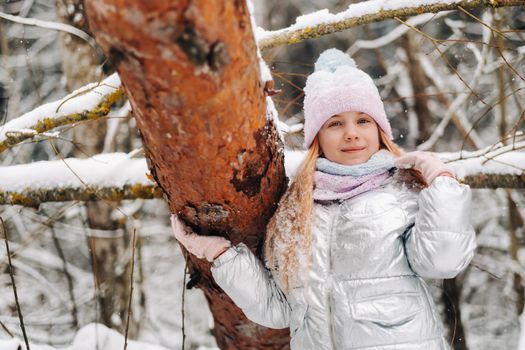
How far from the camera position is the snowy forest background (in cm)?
559

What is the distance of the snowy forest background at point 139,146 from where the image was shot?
5.59 metres

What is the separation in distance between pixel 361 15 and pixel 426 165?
0.71 metres

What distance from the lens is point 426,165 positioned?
1515 millimetres

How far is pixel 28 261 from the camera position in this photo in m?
6.20

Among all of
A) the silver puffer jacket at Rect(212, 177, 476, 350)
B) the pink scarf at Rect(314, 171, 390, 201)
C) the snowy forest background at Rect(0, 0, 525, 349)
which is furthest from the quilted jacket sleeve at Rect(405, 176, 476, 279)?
the snowy forest background at Rect(0, 0, 525, 349)

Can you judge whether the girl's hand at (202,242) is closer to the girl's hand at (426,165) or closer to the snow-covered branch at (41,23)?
the girl's hand at (426,165)

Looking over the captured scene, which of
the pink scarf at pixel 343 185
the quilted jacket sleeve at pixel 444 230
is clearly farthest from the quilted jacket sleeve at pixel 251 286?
the quilted jacket sleeve at pixel 444 230

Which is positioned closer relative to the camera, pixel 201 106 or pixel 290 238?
pixel 201 106

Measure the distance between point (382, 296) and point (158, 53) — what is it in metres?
1.03

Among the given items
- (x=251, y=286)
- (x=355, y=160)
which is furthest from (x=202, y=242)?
(x=355, y=160)

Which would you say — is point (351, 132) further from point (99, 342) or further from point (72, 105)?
point (99, 342)

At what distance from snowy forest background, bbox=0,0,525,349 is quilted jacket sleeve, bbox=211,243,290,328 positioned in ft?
13.7

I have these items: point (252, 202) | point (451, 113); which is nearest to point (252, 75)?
point (252, 202)

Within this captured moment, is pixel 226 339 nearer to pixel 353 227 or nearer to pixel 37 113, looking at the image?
pixel 353 227
